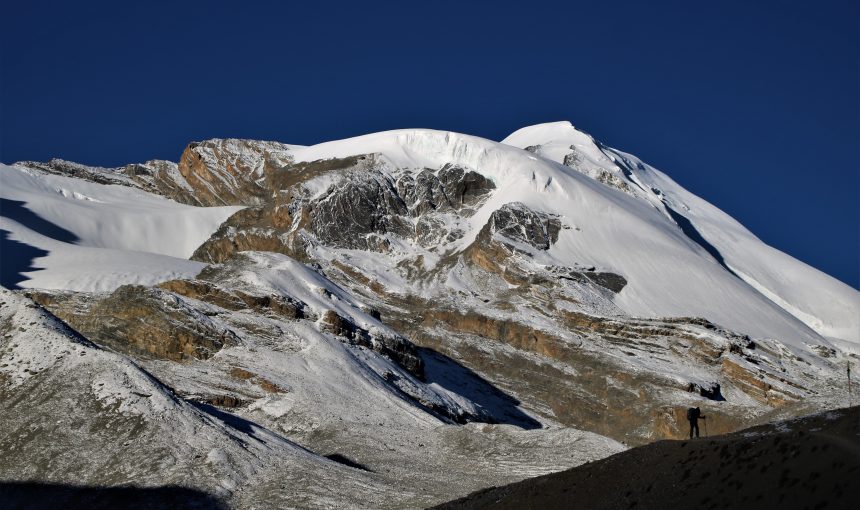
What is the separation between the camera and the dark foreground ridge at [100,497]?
206 ft

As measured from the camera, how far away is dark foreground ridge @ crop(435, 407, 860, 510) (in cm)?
4078

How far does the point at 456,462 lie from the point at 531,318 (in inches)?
2739

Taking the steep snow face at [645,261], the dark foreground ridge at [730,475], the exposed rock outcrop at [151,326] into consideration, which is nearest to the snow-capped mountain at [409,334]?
the exposed rock outcrop at [151,326]

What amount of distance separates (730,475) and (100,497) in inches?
1354

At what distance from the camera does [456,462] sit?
85625 millimetres

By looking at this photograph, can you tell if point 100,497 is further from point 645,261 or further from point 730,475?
point 645,261

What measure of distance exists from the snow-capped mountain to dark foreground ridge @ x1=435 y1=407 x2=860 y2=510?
713 inches

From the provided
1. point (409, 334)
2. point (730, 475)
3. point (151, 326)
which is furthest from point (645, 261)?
point (730, 475)

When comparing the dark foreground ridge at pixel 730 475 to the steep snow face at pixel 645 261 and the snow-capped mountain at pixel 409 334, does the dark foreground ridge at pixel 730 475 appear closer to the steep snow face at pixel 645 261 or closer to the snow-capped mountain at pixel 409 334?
the snow-capped mountain at pixel 409 334

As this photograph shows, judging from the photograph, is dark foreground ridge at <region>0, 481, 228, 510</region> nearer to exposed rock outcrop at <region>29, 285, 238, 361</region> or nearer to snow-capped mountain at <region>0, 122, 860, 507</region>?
snow-capped mountain at <region>0, 122, 860, 507</region>

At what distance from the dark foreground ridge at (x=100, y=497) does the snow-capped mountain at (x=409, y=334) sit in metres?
1.26

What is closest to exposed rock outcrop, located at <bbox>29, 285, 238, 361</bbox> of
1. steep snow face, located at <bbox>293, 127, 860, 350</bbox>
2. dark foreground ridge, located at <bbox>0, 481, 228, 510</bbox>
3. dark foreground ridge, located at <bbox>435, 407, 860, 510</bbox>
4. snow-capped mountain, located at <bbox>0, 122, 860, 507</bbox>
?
snow-capped mountain, located at <bbox>0, 122, 860, 507</bbox>

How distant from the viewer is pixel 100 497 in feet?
208

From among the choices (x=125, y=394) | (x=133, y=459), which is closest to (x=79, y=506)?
(x=133, y=459)
